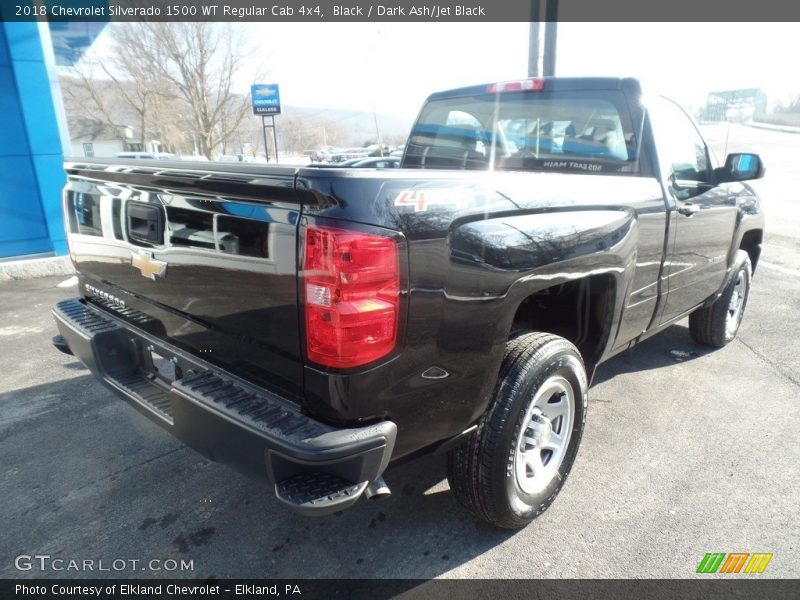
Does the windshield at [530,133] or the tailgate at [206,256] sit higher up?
the windshield at [530,133]

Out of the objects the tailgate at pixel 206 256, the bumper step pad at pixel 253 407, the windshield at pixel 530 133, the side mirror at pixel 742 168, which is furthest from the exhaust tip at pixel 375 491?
the side mirror at pixel 742 168

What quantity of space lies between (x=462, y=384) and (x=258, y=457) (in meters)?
0.76

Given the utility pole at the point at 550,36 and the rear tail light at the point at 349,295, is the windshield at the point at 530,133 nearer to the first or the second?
the rear tail light at the point at 349,295

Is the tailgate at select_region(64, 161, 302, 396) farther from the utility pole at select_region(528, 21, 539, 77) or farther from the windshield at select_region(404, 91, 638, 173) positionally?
the utility pole at select_region(528, 21, 539, 77)

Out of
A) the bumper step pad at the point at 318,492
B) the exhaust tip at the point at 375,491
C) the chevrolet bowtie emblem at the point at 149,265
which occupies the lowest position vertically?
the exhaust tip at the point at 375,491

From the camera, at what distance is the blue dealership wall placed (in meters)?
7.32

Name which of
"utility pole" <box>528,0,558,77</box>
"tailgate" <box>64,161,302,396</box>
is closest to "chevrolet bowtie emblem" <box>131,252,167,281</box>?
"tailgate" <box>64,161,302,396</box>

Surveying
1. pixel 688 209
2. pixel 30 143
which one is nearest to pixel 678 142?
pixel 688 209

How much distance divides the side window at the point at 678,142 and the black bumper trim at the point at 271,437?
246cm

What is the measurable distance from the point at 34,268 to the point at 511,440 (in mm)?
7829

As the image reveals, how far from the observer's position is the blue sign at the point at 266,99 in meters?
27.1

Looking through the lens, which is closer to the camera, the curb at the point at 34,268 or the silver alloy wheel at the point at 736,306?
the silver alloy wheel at the point at 736,306

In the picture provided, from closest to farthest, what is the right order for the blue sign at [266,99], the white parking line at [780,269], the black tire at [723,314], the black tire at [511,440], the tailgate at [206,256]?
the tailgate at [206,256]
the black tire at [511,440]
the black tire at [723,314]
the white parking line at [780,269]
the blue sign at [266,99]

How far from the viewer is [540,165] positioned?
329 centimetres
